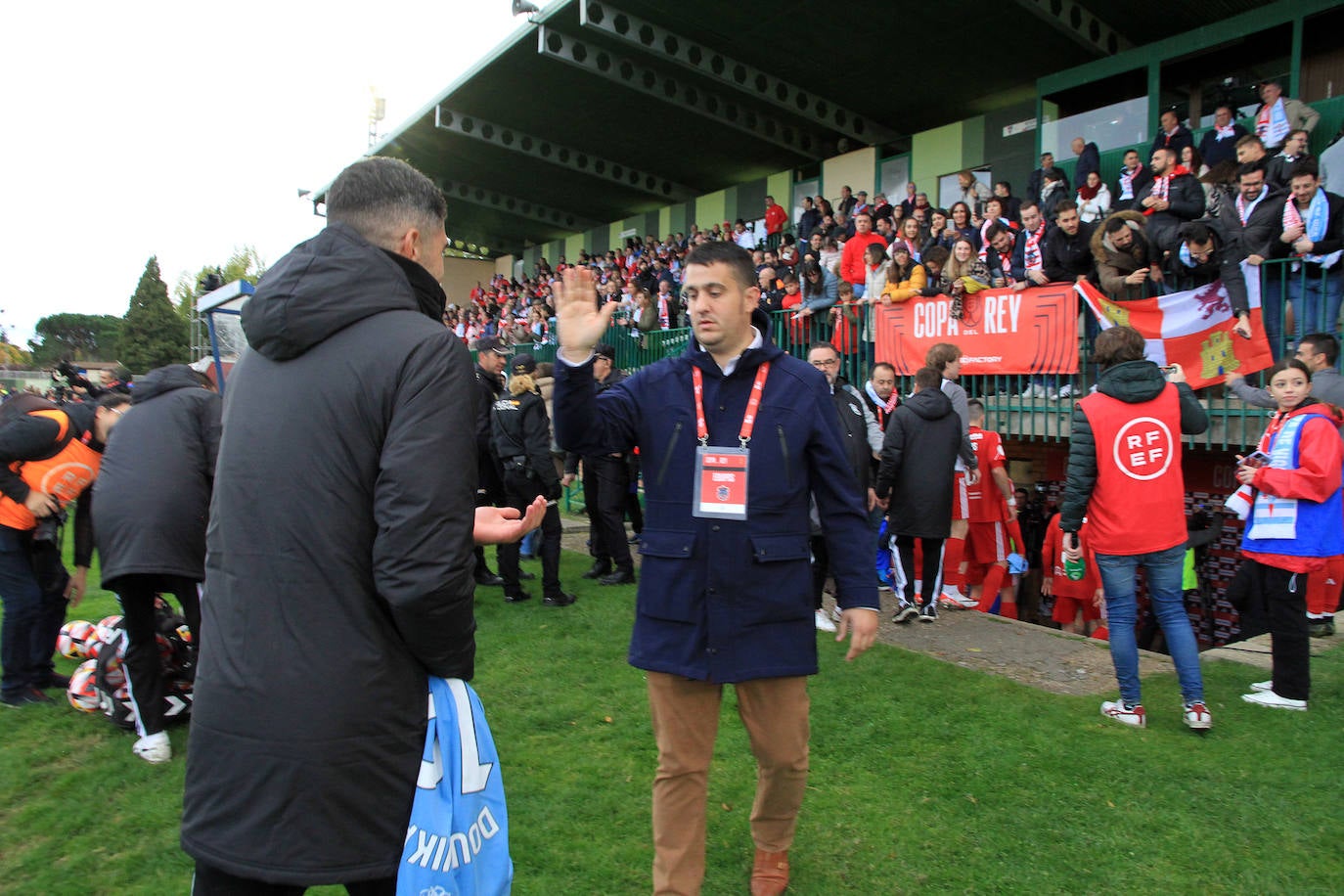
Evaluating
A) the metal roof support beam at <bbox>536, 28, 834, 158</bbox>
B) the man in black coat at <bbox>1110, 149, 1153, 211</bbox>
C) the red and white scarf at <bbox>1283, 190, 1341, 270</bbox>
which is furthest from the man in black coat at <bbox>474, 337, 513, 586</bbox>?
the metal roof support beam at <bbox>536, 28, 834, 158</bbox>

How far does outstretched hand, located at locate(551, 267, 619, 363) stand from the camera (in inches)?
101

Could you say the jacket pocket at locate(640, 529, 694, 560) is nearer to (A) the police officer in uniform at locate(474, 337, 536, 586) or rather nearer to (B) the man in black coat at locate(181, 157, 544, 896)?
(B) the man in black coat at locate(181, 157, 544, 896)

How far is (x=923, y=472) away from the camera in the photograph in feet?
22.0

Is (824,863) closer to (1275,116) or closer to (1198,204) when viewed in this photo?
(1198,204)

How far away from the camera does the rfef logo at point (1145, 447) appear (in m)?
4.42

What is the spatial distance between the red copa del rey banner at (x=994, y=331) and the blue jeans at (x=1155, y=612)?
4103 mm

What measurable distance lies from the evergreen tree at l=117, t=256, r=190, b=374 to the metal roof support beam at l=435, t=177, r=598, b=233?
1778 centimetres

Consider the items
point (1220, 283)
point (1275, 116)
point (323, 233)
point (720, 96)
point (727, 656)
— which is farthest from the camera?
point (720, 96)

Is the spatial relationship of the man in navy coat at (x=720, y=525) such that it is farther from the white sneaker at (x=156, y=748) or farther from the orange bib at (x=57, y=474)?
the orange bib at (x=57, y=474)

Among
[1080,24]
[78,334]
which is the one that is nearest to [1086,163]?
[1080,24]

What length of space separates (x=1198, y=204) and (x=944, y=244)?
2.89 m

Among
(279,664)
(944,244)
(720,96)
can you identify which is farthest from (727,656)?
(720,96)

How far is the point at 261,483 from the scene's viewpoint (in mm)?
1721

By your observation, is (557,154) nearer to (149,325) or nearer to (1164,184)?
(1164,184)
